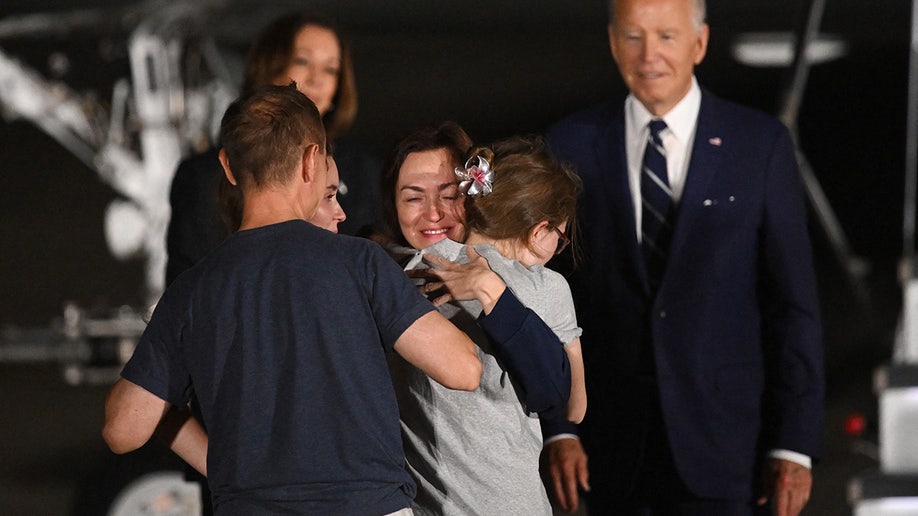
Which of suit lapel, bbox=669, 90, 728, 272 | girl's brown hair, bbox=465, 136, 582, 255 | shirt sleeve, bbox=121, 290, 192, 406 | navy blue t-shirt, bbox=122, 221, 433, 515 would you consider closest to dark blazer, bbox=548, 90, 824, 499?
suit lapel, bbox=669, 90, 728, 272

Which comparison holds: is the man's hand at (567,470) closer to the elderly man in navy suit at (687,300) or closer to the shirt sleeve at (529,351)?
the elderly man in navy suit at (687,300)

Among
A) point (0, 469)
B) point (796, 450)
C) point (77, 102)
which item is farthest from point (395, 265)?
point (0, 469)

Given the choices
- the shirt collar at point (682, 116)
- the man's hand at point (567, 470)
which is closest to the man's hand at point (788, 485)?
the man's hand at point (567, 470)

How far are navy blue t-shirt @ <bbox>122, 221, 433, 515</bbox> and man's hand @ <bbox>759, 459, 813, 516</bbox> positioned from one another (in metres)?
1.01

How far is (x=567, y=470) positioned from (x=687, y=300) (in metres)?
0.39

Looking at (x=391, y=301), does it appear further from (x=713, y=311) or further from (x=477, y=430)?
(x=713, y=311)

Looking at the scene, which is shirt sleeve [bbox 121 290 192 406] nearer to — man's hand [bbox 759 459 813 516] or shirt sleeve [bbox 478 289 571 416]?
shirt sleeve [bbox 478 289 571 416]

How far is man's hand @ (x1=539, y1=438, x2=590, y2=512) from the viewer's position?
2.39 meters

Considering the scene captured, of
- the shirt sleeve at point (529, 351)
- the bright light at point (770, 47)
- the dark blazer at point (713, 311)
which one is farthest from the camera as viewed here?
the bright light at point (770, 47)

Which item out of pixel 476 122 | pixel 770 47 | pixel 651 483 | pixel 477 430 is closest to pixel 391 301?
pixel 477 430

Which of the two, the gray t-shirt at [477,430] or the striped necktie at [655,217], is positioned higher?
the striped necktie at [655,217]

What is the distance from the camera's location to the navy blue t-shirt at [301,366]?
1.59 m

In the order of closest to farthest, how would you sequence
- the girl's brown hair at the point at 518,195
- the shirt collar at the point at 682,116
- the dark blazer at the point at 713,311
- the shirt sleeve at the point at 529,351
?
the shirt sleeve at the point at 529,351 → the girl's brown hair at the point at 518,195 → the dark blazer at the point at 713,311 → the shirt collar at the point at 682,116

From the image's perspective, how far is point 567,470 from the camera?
2.40 meters
